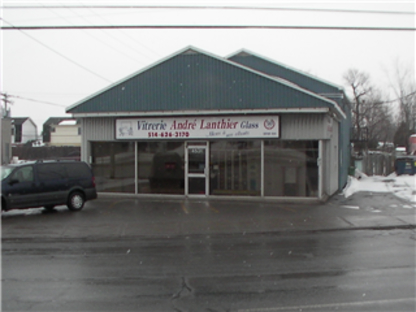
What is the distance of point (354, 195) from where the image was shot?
1980 cm

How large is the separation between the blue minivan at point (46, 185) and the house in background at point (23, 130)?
214ft

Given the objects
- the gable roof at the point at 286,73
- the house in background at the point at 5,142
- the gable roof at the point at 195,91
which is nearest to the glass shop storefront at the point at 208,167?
the gable roof at the point at 195,91

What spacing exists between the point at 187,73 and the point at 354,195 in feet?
29.7

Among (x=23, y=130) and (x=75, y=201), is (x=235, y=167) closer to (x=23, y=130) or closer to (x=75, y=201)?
(x=75, y=201)

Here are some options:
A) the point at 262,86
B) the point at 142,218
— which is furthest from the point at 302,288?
the point at 262,86

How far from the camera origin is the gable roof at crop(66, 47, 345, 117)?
16.9 m

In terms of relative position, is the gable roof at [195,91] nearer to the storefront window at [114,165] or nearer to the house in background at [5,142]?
the storefront window at [114,165]

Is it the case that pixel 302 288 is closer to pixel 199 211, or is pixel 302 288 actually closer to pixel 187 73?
pixel 199 211

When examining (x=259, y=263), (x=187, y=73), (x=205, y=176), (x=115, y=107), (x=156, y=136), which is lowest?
(x=259, y=263)

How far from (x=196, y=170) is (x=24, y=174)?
6713mm

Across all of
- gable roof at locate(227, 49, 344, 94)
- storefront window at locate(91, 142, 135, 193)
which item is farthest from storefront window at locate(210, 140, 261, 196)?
gable roof at locate(227, 49, 344, 94)

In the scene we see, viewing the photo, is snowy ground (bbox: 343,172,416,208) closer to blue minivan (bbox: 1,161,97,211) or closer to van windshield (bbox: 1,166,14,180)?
blue minivan (bbox: 1,161,97,211)

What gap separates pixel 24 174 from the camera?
1396cm

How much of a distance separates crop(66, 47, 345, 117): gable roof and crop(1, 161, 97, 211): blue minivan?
3938mm
